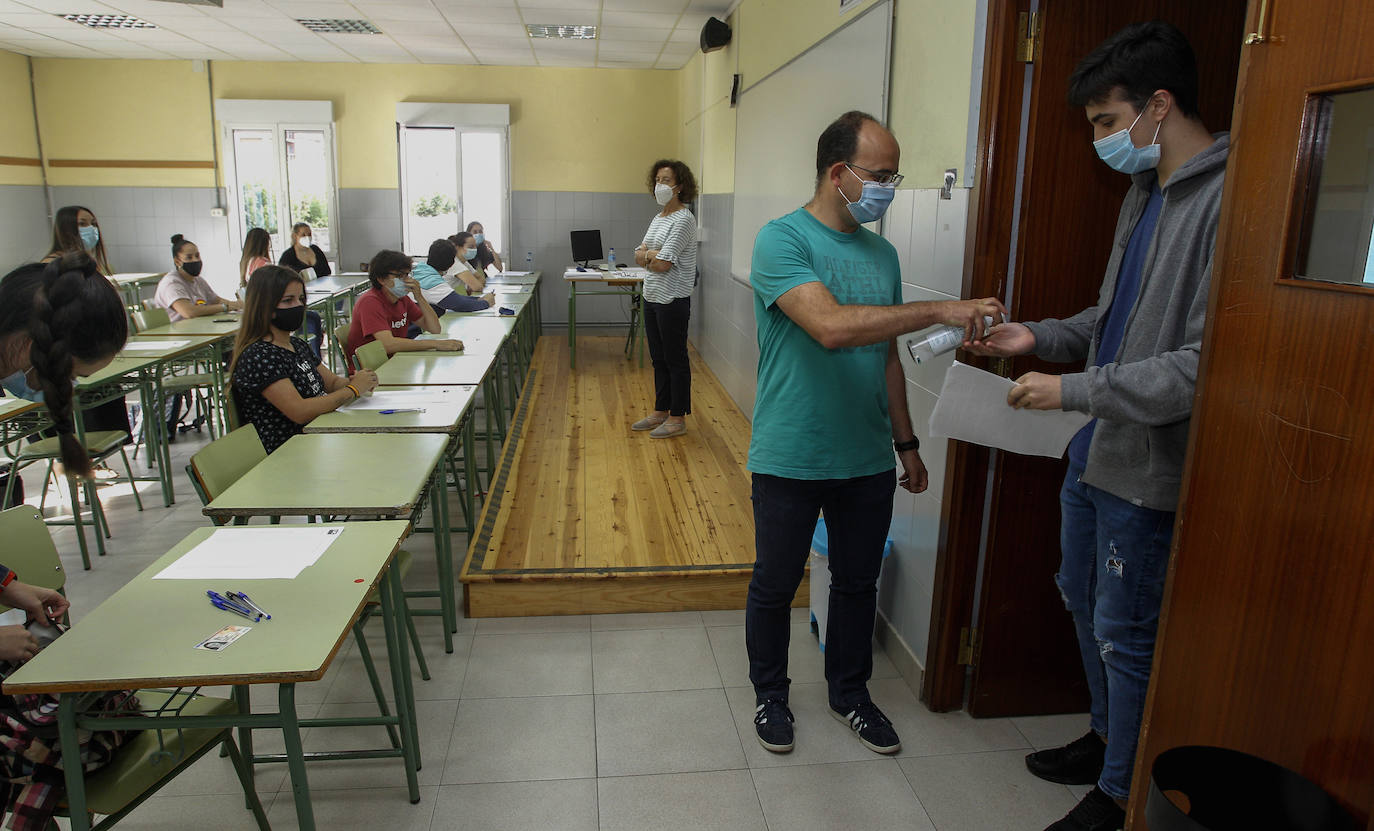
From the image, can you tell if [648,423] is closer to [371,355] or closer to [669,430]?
[669,430]

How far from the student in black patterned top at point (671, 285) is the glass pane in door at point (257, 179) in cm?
632

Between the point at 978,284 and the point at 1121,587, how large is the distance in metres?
0.85

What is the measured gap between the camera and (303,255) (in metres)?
8.30

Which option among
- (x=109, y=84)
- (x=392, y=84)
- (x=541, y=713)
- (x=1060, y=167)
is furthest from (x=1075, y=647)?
(x=109, y=84)

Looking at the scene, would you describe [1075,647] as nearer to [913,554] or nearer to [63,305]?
[913,554]

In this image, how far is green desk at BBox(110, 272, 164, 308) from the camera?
8.49 meters

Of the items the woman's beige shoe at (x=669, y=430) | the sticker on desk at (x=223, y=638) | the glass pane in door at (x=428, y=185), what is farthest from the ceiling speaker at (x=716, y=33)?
the sticker on desk at (x=223, y=638)

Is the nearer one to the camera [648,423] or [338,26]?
[648,423]

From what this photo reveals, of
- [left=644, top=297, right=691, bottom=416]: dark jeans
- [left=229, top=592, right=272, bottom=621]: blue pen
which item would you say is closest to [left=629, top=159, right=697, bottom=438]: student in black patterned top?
[left=644, top=297, right=691, bottom=416]: dark jeans

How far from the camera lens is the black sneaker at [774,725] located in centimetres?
235

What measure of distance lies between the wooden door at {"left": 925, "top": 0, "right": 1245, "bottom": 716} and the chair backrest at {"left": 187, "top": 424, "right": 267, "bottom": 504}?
1.99 metres

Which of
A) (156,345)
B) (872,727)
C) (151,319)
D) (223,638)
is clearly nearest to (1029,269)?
(872,727)

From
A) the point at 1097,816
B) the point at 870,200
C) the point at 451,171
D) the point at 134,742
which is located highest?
the point at 451,171

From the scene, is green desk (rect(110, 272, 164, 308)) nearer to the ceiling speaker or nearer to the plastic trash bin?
the ceiling speaker
